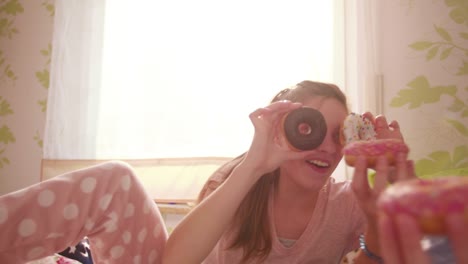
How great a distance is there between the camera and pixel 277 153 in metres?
0.93

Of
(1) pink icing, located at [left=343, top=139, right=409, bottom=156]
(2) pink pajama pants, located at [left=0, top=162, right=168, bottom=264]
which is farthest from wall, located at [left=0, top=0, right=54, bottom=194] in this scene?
(1) pink icing, located at [left=343, top=139, right=409, bottom=156]

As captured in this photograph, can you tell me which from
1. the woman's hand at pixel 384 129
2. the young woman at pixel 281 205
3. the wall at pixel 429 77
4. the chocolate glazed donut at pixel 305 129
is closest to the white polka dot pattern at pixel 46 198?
the young woman at pixel 281 205

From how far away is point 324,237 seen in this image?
109cm

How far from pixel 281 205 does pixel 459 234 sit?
0.81 meters

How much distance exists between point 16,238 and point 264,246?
0.66m

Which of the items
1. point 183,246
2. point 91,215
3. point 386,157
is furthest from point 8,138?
point 386,157

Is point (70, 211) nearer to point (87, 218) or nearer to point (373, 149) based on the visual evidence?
point (87, 218)

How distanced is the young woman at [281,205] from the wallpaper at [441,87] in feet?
1.60

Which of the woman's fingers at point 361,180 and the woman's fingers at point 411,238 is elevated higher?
the woman's fingers at point 361,180

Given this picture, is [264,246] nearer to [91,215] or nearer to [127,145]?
[91,215]

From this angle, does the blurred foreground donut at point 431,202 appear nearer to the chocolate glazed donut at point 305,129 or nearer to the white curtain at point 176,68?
the chocolate glazed donut at point 305,129

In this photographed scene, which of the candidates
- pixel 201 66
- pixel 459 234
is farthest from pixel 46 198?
pixel 201 66

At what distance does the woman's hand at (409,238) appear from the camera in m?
0.39

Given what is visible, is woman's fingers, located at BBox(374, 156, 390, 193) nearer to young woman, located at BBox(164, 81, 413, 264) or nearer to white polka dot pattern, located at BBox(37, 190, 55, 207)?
young woman, located at BBox(164, 81, 413, 264)
